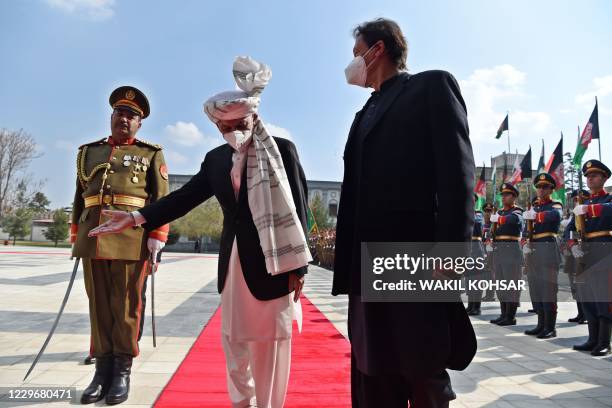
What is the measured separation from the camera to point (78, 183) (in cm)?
334

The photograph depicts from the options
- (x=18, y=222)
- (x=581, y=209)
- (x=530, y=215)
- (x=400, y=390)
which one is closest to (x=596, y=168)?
(x=581, y=209)

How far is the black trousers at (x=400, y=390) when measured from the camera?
152cm

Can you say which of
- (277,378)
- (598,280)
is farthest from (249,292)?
(598,280)

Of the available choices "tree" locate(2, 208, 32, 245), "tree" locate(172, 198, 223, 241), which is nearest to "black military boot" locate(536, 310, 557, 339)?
"tree" locate(2, 208, 32, 245)

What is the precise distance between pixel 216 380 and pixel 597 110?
13350mm

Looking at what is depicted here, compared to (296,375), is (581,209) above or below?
above

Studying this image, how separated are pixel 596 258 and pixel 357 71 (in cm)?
492

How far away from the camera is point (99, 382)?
2951 millimetres

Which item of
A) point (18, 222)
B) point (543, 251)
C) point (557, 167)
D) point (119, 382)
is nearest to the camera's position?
point (119, 382)

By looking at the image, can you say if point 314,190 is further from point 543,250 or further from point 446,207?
point 446,207

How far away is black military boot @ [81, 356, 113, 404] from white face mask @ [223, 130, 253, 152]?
1.78 metres

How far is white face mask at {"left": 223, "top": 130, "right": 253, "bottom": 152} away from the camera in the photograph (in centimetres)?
245

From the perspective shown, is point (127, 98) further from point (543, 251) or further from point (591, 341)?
point (543, 251)

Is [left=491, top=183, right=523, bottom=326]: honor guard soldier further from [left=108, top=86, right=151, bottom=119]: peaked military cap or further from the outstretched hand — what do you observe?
the outstretched hand
